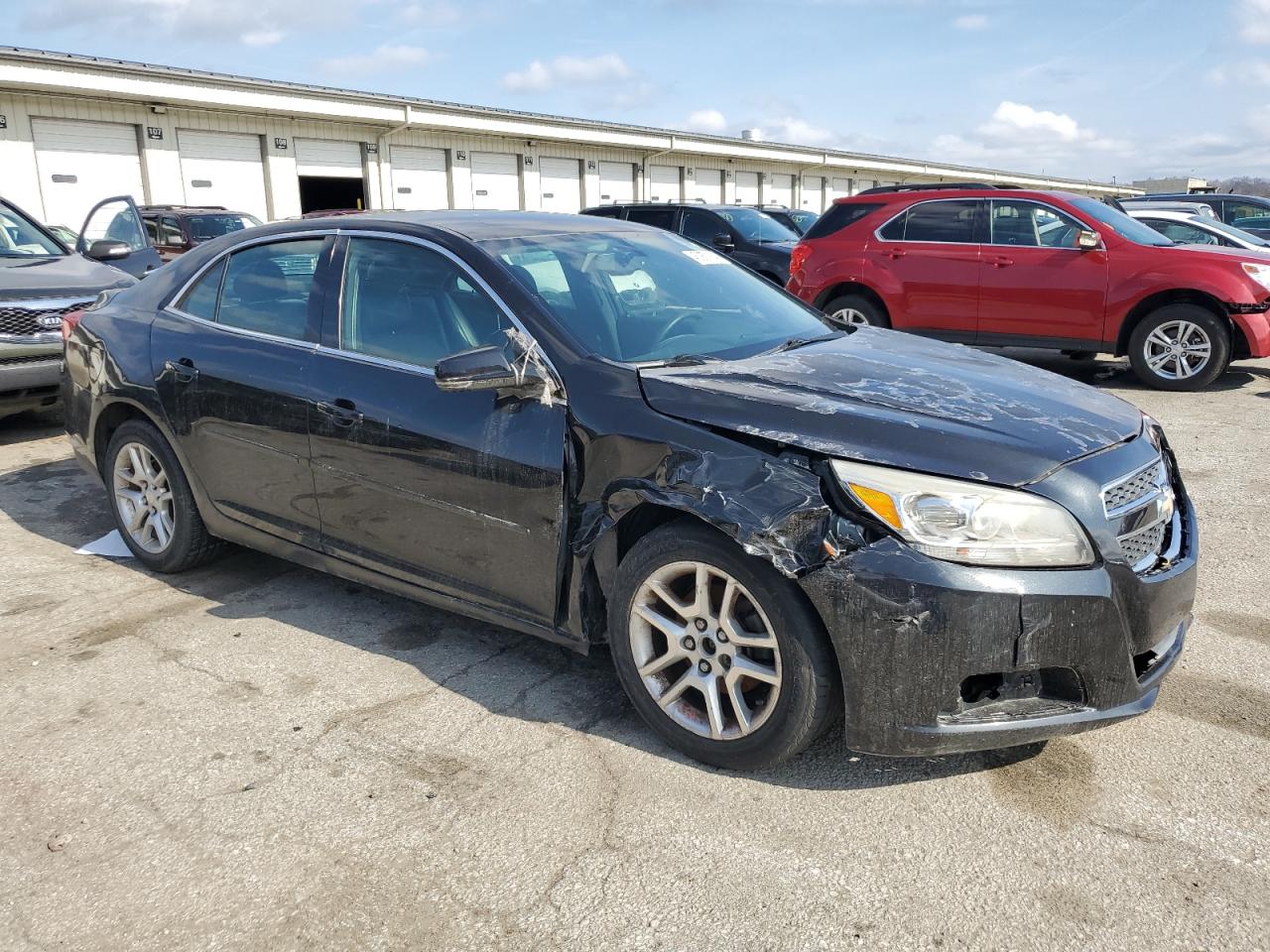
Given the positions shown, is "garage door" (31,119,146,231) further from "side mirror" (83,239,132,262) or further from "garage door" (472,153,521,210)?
"side mirror" (83,239,132,262)

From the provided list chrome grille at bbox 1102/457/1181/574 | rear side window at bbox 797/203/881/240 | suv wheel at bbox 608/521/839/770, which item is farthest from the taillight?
rear side window at bbox 797/203/881/240

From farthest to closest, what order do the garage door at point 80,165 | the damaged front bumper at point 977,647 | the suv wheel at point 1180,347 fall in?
the garage door at point 80,165 < the suv wheel at point 1180,347 < the damaged front bumper at point 977,647

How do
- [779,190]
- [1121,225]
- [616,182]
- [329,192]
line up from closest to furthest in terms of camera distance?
[1121,225] → [329,192] → [616,182] → [779,190]

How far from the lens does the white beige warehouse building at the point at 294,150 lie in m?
18.1

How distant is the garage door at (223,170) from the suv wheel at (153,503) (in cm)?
1695

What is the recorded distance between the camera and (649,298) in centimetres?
376

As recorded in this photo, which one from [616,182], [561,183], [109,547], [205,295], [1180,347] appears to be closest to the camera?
[205,295]

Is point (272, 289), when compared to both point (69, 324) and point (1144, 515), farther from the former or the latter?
point (1144, 515)

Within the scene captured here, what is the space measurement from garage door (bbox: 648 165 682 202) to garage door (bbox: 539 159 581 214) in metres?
3.12

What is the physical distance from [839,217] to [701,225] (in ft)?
14.4

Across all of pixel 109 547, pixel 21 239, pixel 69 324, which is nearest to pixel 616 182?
pixel 21 239

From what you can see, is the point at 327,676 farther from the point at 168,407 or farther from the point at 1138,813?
the point at 1138,813

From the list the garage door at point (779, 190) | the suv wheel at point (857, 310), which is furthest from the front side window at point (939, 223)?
the garage door at point (779, 190)

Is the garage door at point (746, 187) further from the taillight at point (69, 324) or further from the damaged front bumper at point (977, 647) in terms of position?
the damaged front bumper at point (977, 647)
